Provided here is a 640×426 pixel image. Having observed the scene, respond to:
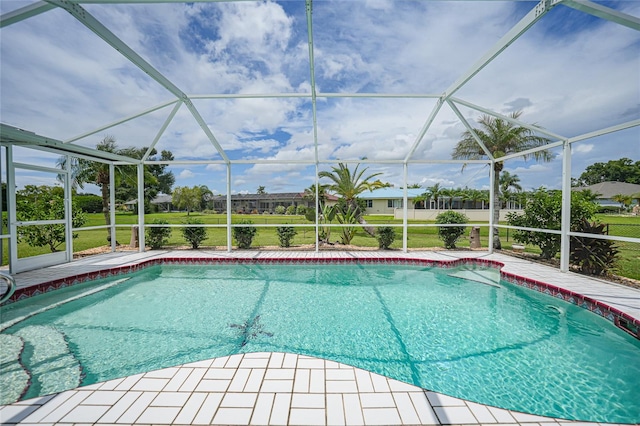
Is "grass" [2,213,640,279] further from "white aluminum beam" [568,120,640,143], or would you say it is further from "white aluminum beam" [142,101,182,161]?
"white aluminum beam" [142,101,182,161]

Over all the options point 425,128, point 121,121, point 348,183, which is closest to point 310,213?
point 348,183

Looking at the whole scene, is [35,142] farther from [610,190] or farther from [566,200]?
Result: [610,190]

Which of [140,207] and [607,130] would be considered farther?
[140,207]

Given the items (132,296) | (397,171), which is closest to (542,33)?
(397,171)

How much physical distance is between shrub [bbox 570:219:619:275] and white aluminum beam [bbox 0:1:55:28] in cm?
1074

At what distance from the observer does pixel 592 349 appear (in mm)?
3793

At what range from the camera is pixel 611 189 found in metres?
7.39

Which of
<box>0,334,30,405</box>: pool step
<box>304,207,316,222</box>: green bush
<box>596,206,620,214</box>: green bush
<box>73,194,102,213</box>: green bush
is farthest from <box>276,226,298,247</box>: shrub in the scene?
<box>596,206,620,214</box>: green bush

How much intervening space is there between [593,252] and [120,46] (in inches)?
408

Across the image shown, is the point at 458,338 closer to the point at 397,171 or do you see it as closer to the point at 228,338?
the point at 228,338

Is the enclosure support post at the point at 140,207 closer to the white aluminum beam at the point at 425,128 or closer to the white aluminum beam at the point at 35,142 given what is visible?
the white aluminum beam at the point at 35,142

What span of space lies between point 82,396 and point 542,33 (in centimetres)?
908

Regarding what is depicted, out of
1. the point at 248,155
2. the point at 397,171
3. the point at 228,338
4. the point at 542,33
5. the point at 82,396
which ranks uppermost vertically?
the point at 542,33

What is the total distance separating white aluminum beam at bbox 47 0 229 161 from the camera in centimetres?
398
